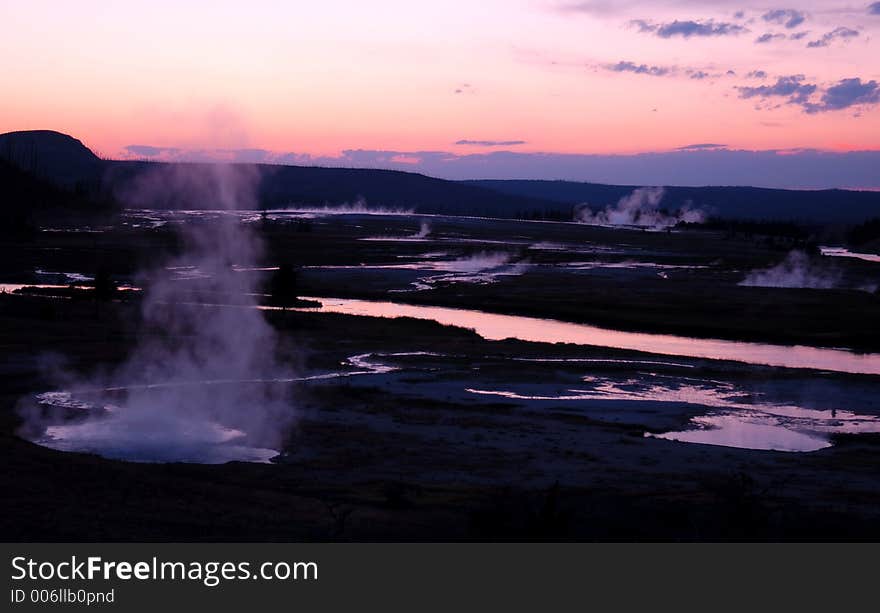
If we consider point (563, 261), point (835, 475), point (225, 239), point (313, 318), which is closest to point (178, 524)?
point (835, 475)

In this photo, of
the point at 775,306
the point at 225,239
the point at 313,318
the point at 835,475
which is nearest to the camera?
the point at 835,475

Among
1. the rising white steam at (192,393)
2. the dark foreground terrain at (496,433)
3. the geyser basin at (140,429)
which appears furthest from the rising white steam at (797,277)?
the geyser basin at (140,429)

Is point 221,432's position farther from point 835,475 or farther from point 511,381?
point 835,475

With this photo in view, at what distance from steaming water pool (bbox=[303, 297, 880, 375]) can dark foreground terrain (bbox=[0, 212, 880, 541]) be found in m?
1.06

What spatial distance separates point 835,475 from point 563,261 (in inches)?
2555

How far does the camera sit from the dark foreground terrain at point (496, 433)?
1454cm

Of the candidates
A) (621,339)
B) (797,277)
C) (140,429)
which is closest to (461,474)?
(140,429)

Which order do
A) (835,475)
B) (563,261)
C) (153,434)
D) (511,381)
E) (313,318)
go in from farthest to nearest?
(563,261) < (313,318) < (511,381) < (153,434) < (835,475)

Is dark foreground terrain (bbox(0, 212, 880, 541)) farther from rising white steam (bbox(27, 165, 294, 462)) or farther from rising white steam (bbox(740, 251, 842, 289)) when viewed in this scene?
rising white steam (bbox(740, 251, 842, 289))

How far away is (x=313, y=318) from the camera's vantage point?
43.7 metres

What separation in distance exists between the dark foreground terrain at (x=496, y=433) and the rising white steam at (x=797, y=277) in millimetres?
5589

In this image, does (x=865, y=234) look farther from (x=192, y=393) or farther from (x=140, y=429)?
(x=140, y=429)

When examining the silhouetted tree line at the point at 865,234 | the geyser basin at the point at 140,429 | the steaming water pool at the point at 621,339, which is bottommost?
the steaming water pool at the point at 621,339

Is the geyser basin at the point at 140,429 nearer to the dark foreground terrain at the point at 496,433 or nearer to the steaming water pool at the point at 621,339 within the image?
the dark foreground terrain at the point at 496,433
